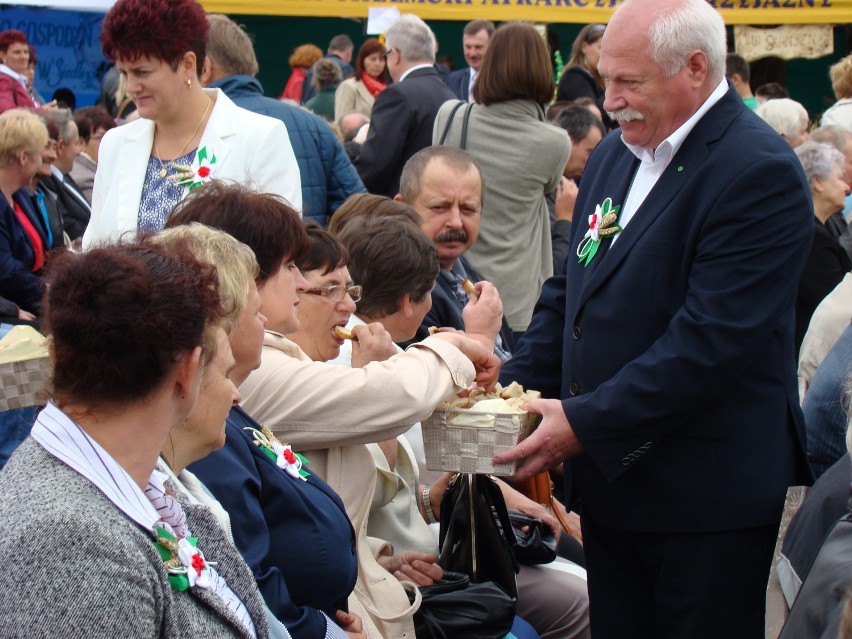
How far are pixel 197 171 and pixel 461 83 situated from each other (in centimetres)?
574

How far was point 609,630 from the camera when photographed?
3252 millimetres

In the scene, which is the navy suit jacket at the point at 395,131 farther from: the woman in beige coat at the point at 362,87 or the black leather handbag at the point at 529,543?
the woman in beige coat at the point at 362,87

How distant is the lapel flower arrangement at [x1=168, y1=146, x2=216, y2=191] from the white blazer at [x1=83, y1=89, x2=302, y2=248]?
2 cm

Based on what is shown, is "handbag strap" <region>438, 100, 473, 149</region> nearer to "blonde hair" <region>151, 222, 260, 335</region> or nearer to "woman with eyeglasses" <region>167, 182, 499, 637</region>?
"woman with eyeglasses" <region>167, 182, 499, 637</region>

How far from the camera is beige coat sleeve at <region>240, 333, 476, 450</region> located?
291 cm

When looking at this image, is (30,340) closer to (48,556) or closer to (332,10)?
(48,556)

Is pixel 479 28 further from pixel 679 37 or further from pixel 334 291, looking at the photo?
pixel 679 37

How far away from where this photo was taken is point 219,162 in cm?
403

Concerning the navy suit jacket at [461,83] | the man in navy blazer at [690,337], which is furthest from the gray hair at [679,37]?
the navy suit jacket at [461,83]

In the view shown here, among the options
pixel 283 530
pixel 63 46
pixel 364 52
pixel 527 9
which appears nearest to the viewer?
pixel 283 530

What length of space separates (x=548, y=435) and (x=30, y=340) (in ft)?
4.79

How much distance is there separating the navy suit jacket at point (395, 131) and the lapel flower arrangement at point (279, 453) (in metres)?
3.68

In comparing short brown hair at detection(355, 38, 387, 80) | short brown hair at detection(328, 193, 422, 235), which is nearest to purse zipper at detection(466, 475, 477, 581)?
short brown hair at detection(328, 193, 422, 235)

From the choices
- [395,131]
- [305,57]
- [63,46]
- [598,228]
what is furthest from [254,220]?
[63,46]
